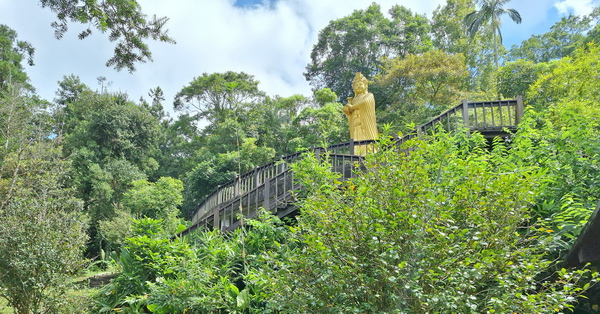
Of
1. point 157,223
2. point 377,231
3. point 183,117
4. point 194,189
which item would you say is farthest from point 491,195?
point 183,117

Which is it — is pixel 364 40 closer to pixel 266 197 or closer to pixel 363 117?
pixel 363 117

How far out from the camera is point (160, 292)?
5.63 metres

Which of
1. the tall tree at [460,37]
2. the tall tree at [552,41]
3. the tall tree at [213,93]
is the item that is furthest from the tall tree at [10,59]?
the tall tree at [552,41]

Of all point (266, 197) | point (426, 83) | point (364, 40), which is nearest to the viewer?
point (266, 197)

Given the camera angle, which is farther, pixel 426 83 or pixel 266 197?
pixel 426 83

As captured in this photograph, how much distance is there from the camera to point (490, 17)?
2314 centimetres

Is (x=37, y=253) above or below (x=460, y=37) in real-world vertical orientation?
below

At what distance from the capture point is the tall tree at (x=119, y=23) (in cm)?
451

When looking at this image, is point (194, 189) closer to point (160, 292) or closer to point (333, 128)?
point (333, 128)

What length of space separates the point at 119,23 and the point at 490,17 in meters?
23.3

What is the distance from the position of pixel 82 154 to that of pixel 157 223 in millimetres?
16298

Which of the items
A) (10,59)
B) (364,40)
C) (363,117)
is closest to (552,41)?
(364,40)

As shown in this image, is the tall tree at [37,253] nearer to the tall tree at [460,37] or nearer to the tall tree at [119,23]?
the tall tree at [119,23]

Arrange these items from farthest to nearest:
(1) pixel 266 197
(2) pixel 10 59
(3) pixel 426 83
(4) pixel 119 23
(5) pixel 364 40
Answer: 1. (5) pixel 364 40
2. (2) pixel 10 59
3. (3) pixel 426 83
4. (1) pixel 266 197
5. (4) pixel 119 23
